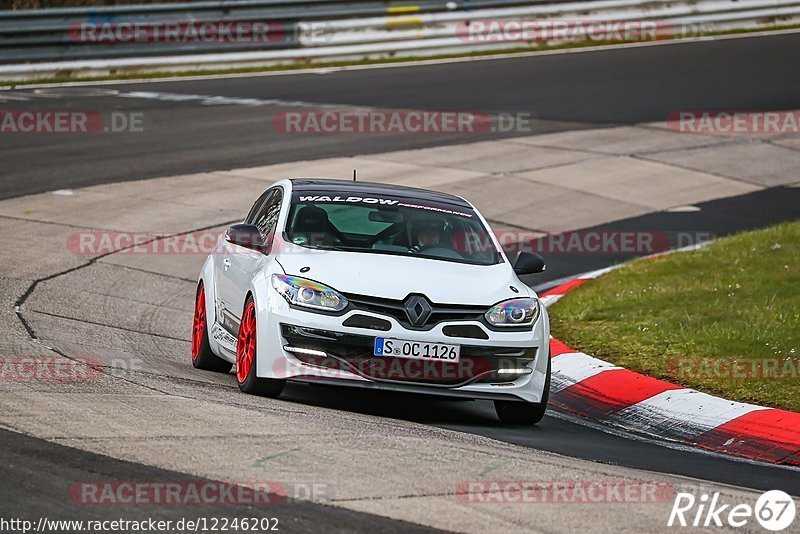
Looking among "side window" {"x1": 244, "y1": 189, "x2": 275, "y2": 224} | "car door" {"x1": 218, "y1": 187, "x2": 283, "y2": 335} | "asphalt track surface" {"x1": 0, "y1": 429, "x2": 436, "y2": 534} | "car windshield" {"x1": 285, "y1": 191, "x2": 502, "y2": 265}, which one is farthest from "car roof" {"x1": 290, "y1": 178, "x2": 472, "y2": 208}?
"asphalt track surface" {"x1": 0, "y1": 429, "x2": 436, "y2": 534}

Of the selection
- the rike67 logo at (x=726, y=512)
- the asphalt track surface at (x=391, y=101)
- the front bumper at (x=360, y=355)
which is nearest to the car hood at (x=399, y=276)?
the front bumper at (x=360, y=355)

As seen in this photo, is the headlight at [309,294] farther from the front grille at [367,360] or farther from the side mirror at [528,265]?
the side mirror at [528,265]

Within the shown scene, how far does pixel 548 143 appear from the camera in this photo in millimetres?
21062

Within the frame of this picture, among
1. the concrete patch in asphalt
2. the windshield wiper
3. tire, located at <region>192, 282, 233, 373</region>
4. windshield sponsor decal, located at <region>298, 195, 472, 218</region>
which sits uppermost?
windshield sponsor decal, located at <region>298, 195, 472, 218</region>

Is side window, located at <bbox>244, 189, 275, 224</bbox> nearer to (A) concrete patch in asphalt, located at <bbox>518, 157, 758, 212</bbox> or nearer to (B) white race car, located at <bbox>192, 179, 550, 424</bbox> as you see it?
(B) white race car, located at <bbox>192, 179, 550, 424</bbox>

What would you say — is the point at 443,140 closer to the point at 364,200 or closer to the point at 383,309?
the point at 364,200

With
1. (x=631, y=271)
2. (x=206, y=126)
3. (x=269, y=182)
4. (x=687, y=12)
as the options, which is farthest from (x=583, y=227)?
(x=687, y=12)

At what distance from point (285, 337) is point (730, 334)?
395 cm

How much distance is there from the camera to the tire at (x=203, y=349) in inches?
388

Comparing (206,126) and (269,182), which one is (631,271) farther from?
(206,126)

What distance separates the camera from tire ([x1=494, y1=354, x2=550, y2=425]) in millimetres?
8656

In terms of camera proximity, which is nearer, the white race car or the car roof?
the white race car

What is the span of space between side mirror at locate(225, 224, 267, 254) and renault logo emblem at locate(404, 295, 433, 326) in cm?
133

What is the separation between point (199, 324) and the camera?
10180 mm
